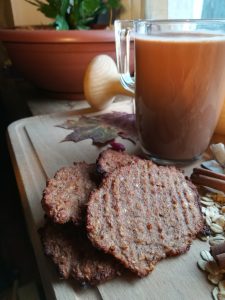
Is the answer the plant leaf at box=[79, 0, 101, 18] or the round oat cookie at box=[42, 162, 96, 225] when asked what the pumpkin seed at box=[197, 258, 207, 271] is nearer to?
the round oat cookie at box=[42, 162, 96, 225]

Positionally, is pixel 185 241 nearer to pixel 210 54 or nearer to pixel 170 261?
pixel 170 261

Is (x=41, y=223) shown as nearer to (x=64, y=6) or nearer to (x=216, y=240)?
(x=216, y=240)

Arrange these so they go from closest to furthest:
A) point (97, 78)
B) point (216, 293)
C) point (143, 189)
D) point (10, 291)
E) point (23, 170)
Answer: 1. point (216, 293)
2. point (143, 189)
3. point (23, 170)
4. point (97, 78)
5. point (10, 291)

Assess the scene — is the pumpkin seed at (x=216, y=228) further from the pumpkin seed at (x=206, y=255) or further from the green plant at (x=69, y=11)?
the green plant at (x=69, y=11)

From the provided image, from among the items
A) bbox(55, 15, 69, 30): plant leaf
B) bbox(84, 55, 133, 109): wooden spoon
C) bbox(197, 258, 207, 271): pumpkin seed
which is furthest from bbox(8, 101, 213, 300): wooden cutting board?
bbox(55, 15, 69, 30): plant leaf

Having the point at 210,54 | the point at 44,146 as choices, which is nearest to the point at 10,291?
the point at 44,146

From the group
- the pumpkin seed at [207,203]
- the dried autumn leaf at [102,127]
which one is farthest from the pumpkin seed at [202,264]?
the dried autumn leaf at [102,127]
